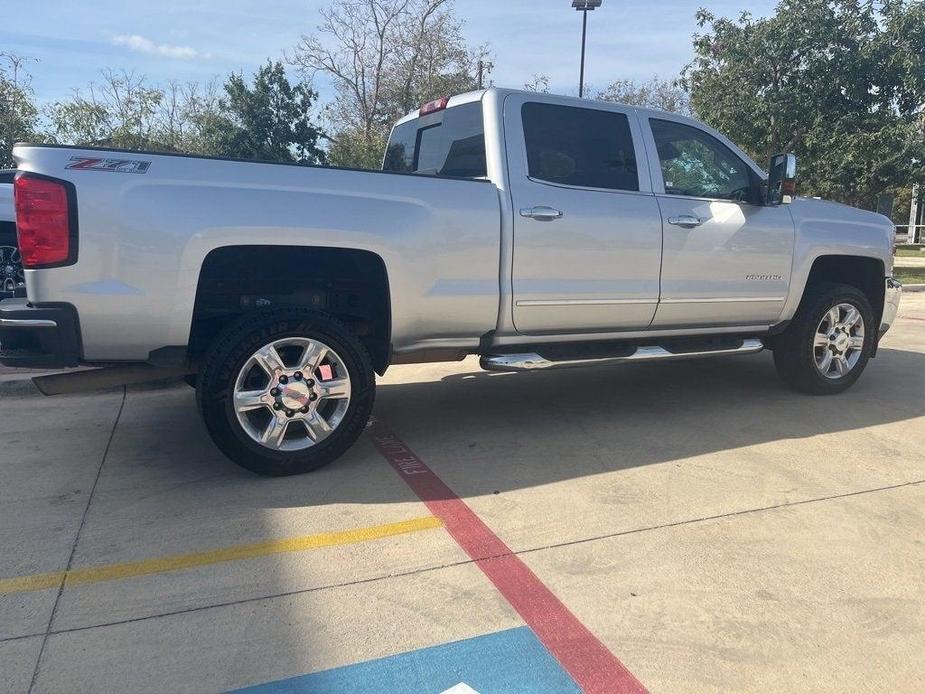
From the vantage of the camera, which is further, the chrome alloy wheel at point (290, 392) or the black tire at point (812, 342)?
the black tire at point (812, 342)

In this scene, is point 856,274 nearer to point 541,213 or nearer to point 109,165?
point 541,213

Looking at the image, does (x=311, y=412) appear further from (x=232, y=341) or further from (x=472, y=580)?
(x=472, y=580)

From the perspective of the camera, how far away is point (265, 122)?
28891 millimetres

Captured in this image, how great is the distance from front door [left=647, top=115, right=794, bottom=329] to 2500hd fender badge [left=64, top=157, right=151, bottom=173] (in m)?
3.09

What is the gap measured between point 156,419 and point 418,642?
3.30m

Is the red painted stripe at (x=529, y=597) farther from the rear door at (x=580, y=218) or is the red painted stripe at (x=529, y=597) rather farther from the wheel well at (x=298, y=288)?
the rear door at (x=580, y=218)

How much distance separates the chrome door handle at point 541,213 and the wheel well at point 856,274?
2.52 m

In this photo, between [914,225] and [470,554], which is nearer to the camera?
[470,554]

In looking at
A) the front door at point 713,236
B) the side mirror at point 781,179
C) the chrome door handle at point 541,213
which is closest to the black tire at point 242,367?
the chrome door handle at point 541,213

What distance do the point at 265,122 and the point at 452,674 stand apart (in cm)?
2957

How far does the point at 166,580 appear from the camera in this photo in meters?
2.80

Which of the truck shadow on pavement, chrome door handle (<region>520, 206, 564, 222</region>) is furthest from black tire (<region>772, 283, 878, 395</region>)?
chrome door handle (<region>520, 206, 564, 222</region>)

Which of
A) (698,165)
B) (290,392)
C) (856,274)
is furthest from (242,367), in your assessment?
(856,274)

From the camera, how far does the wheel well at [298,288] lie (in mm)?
3869
